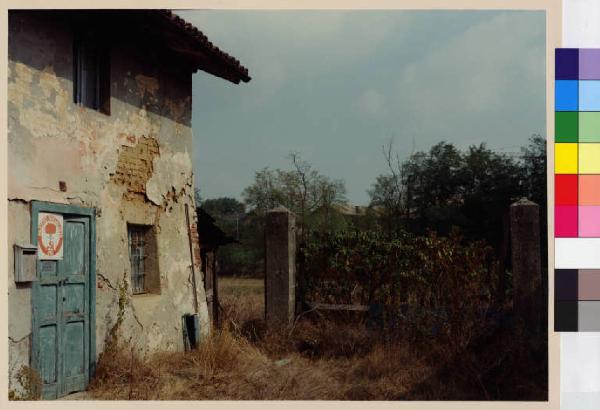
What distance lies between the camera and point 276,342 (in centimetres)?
973

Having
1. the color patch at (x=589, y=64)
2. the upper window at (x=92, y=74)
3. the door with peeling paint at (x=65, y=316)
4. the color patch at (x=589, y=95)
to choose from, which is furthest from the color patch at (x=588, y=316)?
the upper window at (x=92, y=74)

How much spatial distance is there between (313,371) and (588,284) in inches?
141

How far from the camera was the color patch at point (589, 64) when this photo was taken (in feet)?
22.0

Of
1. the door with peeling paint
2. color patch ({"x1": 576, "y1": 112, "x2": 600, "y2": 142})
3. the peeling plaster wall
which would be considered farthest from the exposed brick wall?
color patch ({"x1": 576, "y1": 112, "x2": 600, "y2": 142})

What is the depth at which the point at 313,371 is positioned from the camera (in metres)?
8.58

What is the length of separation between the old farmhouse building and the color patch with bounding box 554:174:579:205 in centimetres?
498

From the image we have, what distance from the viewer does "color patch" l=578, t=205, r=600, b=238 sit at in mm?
6828

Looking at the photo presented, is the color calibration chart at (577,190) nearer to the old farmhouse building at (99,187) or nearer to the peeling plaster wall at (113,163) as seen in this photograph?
the old farmhouse building at (99,187)

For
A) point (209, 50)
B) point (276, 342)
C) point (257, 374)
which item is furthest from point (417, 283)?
point (209, 50)

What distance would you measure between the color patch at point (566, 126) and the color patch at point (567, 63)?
0.38 m

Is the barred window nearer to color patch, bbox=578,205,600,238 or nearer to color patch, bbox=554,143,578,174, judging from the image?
color patch, bbox=554,143,578,174
